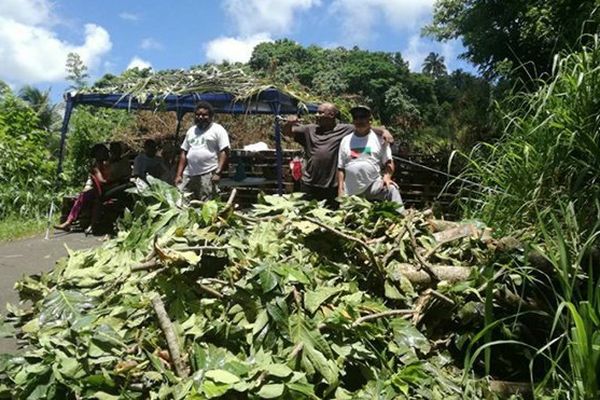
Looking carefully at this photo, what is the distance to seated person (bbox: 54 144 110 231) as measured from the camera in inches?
361

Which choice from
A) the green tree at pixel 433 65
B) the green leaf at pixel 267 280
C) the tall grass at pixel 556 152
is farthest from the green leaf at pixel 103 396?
the green tree at pixel 433 65

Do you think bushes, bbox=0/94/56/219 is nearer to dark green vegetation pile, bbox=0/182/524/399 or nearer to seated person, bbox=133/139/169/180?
seated person, bbox=133/139/169/180

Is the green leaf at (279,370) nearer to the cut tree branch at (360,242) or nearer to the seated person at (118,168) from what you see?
the cut tree branch at (360,242)

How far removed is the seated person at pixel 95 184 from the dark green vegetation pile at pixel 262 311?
566cm

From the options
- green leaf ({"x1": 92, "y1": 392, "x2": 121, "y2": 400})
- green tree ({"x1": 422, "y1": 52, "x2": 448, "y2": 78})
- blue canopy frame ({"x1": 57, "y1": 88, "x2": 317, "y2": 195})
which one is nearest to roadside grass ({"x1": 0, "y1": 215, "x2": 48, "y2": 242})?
blue canopy frame ({"x1": 57, "y1": 88, "x2": 317, "y2": 195})

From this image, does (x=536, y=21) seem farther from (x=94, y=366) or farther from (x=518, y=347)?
(x=94, y=366)

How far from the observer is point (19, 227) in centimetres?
1012

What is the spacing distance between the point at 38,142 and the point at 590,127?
40.8 ft

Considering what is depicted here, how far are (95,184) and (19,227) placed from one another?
1.89m

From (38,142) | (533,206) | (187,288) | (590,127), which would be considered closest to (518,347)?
(533,206)

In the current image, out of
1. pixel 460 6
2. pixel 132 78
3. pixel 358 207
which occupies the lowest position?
pixel 358 207

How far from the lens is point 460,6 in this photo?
19.5 meters

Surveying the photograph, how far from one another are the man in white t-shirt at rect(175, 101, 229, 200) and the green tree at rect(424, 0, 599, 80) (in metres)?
5.17

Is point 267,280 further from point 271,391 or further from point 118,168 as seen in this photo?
point 118,168
